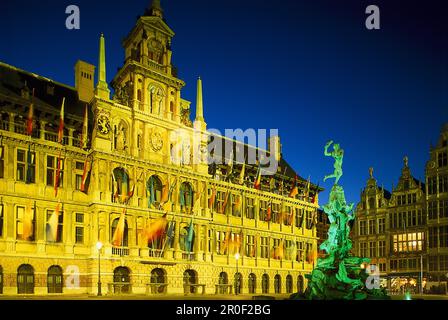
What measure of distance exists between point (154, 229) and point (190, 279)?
7.05 m

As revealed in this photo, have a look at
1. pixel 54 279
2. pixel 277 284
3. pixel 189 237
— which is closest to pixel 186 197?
pixel 189 237

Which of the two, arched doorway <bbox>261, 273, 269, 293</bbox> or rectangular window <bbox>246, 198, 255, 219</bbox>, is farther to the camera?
rectangular window <bbox>246, 198, 255, 219</bbox>

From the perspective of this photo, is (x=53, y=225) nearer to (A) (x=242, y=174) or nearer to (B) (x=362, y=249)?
(A) (x=242, y=174)

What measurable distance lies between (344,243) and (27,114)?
2604cm

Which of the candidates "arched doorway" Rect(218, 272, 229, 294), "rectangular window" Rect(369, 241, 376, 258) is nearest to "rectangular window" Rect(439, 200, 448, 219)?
"rectangular window" Rect(369, 241, 376, 258)

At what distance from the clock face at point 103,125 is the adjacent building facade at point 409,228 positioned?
39.2 metres

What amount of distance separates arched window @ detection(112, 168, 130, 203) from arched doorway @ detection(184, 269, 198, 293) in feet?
31.3

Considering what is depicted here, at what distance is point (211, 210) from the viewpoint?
170ft

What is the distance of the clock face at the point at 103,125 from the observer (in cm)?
4453

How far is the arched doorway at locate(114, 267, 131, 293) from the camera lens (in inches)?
1684

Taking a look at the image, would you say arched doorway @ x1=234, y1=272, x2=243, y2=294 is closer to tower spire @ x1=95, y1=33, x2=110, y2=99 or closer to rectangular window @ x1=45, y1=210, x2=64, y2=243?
rectangular window @ x1=45, y1=210, x2=64, y2=243

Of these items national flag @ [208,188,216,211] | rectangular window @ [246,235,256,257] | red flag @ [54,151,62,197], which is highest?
red flag @ [54,151,62,197]

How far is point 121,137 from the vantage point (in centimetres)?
4628
